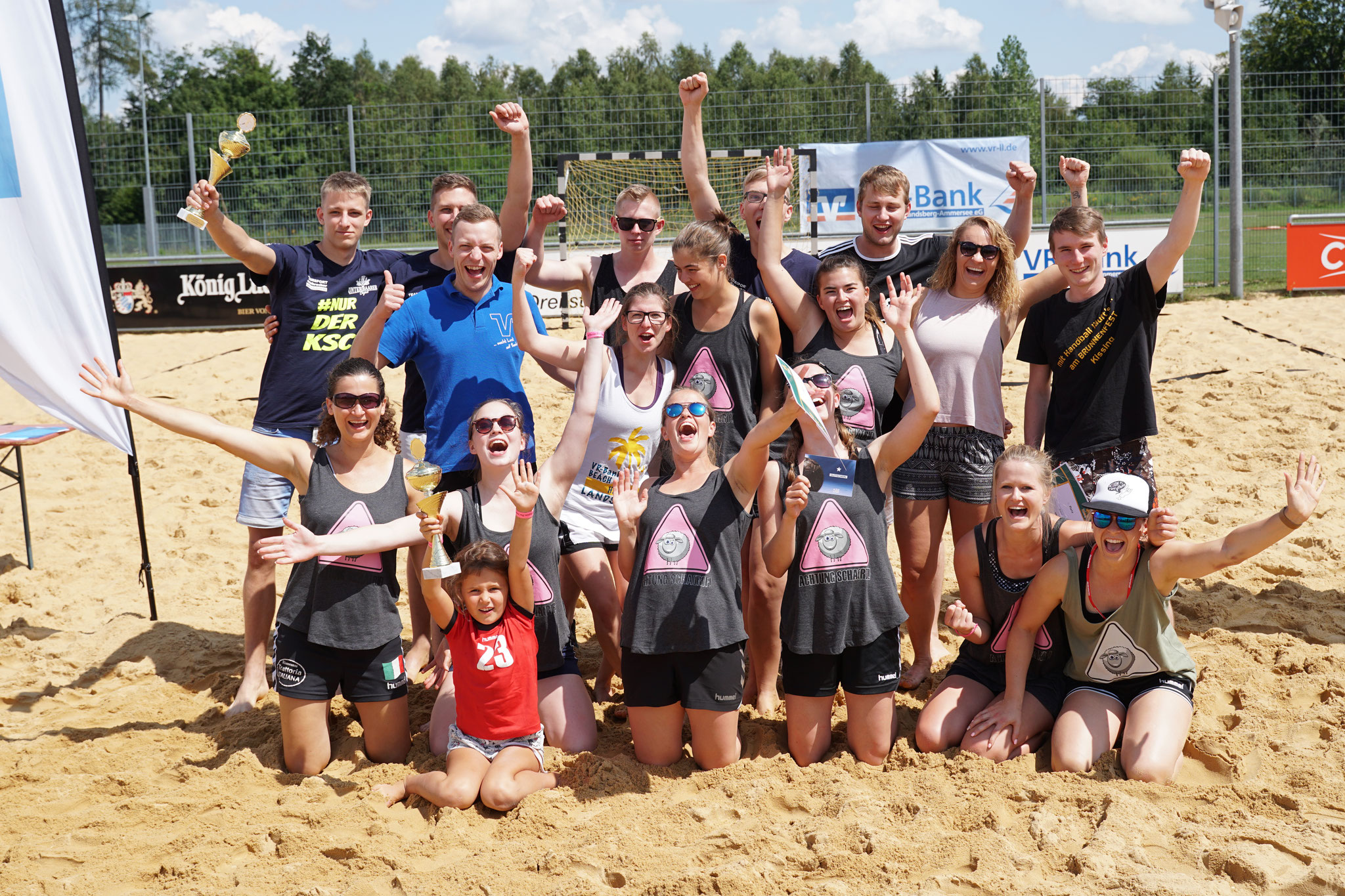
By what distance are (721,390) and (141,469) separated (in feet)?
18.6

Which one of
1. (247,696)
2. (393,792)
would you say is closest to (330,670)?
(393,792)

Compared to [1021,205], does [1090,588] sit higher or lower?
lower

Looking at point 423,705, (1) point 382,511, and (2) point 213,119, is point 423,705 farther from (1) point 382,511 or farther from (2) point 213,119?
(2) point 213,119

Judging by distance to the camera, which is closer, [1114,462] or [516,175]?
[1114,462]

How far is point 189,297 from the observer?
1259 cm

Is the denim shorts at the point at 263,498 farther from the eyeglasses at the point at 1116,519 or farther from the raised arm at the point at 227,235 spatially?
the eyeglasses at the point at 1116,519

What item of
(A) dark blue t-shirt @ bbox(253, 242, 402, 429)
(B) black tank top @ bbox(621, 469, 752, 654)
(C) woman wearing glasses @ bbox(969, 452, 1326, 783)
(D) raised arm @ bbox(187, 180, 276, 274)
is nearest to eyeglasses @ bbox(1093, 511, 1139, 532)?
(C) woman wearing glasses @ bbox(969, 452, 1326, 783)

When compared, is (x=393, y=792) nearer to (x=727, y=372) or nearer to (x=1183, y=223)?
(x=727, y=372)

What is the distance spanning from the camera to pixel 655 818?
3.36 metres

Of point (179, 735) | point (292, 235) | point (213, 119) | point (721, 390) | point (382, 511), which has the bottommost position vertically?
point (179, 735)

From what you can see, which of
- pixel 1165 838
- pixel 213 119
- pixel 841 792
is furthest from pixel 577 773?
pixel 213 119

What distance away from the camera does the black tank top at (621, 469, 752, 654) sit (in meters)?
3.63

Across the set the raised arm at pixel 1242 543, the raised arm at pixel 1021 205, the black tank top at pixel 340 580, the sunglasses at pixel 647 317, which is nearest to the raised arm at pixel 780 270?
the sunglasses at pixel 647 317

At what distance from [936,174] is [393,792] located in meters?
10.6
